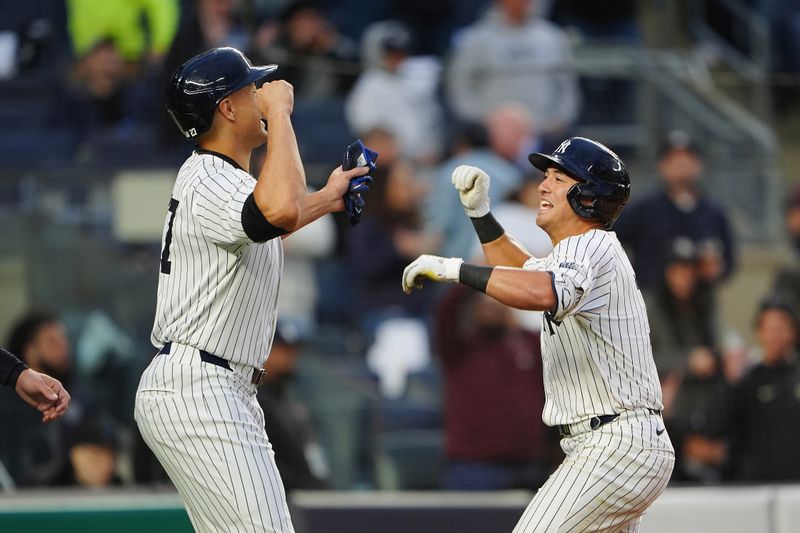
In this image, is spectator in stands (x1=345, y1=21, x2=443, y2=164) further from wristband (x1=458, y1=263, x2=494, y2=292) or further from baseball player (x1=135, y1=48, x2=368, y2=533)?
wristband (x1=458, y1=263, x2=494, y2=292)

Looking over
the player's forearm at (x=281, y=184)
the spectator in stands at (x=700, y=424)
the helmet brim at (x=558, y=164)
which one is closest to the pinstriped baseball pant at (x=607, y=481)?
the helmet brim at (x=558, y=164)

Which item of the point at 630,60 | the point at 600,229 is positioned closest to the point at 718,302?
the point at 630,60

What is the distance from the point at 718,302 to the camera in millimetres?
8180

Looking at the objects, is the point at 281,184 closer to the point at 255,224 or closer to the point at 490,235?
the point at 255,224

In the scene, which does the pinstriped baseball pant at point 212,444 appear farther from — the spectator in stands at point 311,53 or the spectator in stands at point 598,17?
the spectator in stands at point 598,17

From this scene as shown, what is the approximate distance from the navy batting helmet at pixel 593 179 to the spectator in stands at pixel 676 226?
3.74 meters

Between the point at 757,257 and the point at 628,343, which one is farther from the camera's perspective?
the point at 757,257

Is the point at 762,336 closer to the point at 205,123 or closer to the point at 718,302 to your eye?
the point at 718,302

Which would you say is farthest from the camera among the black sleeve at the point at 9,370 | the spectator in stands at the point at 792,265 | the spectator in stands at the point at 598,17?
the spectator in stands at the point at 598,17

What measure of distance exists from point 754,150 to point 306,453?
3.48m

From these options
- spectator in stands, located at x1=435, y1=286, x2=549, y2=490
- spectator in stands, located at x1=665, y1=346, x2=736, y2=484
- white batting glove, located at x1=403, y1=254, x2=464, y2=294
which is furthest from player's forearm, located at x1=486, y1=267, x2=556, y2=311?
spectator in stands, located at x1=665, y1=346, x2=736, y2=484


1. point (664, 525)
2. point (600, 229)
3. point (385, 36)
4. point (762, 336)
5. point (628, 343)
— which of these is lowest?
point (664, 525)

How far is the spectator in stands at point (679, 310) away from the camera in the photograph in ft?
26.2

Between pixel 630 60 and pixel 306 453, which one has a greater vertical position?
pixel 630 60
